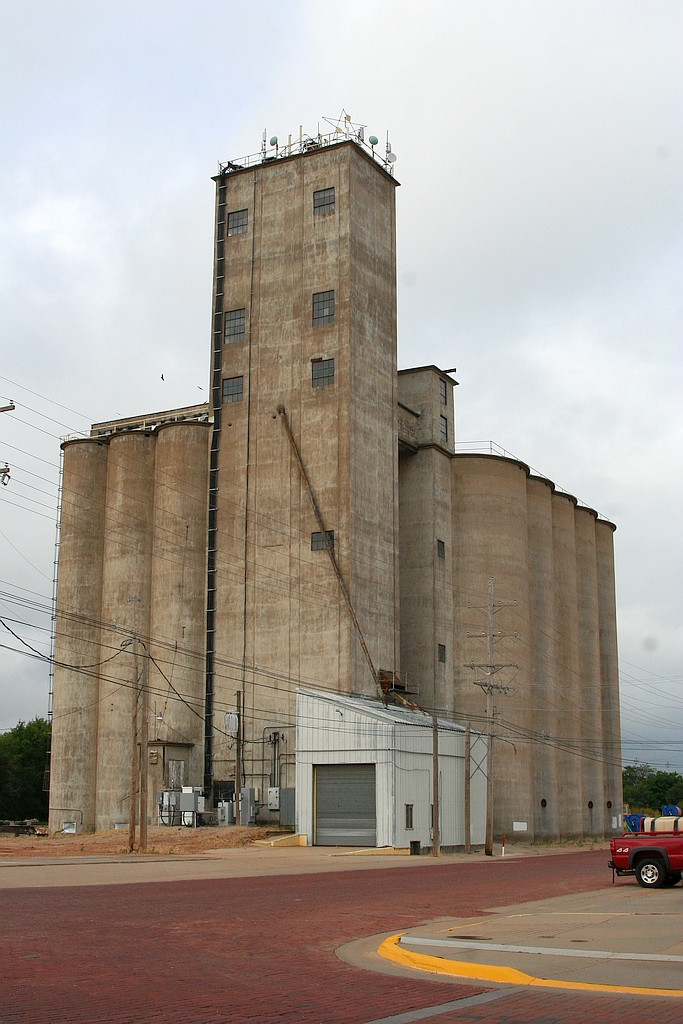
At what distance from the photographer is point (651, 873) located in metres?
26.5

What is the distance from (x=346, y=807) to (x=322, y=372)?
85.1ft

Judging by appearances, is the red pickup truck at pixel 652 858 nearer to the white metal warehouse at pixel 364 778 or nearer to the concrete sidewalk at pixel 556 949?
the concrete sidewalk at pixel 556 949

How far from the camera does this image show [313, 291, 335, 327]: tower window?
66.4m

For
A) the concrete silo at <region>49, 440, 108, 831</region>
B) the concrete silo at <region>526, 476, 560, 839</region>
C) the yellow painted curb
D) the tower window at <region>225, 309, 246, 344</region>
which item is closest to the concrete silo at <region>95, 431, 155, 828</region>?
the concrete silo at <region>49, 440, 108, 831</region>

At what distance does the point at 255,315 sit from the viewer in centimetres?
6912

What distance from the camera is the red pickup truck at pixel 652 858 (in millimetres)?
26141

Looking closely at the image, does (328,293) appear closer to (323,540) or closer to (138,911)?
(323,540)

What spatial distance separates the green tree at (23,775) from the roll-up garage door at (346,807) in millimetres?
51503

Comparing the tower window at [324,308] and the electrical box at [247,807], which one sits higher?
the tower window at [324,308]

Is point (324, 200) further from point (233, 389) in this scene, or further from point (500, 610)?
point (500, 610)

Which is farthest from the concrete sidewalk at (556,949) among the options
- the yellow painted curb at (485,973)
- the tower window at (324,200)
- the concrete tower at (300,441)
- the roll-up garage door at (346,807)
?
the tower window at (324,200)

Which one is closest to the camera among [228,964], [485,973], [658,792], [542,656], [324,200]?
[485,973]

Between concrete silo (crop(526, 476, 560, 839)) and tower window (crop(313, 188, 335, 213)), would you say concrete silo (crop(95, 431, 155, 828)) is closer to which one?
tower window (crop(313, 188, 335, 213))

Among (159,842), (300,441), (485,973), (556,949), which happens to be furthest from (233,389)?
(485,973)
